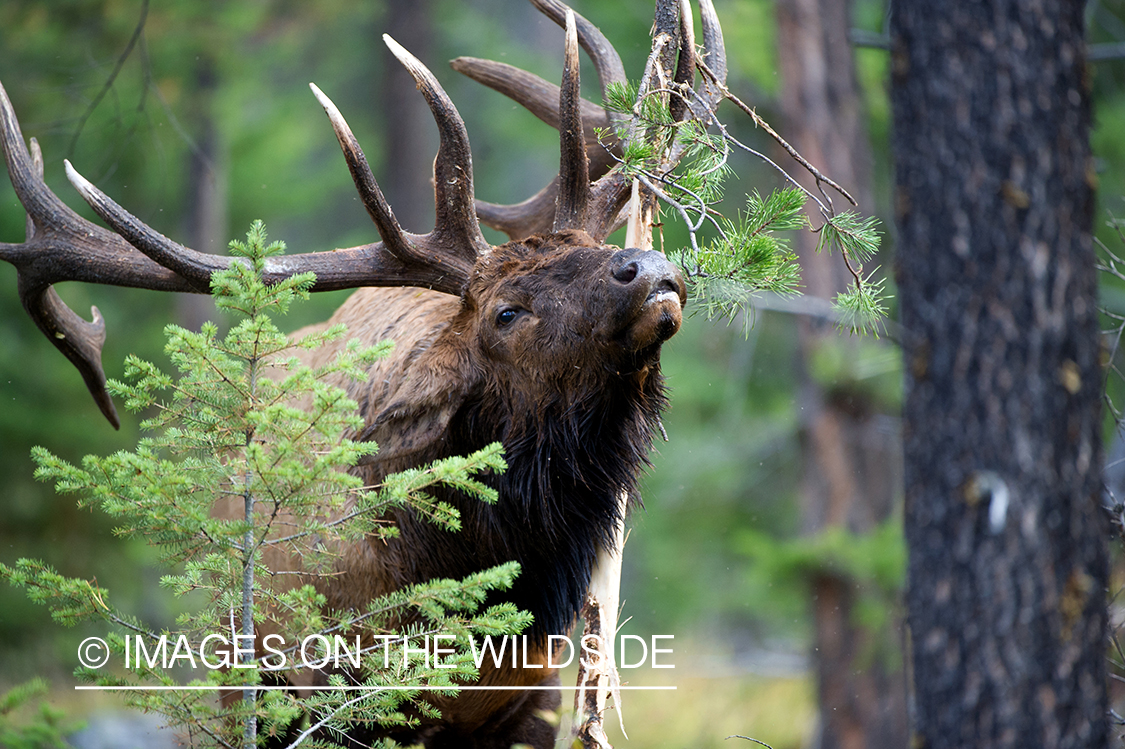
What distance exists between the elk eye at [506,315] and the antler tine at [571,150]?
483 millimetres

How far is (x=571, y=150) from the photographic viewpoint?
159 inches

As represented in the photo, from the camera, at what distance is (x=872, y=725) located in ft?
27.7

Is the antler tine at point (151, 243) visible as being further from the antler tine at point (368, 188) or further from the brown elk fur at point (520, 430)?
the brown elk fur at point (520, 430)

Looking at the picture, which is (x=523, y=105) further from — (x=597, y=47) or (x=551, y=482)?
(x=551, y=482)

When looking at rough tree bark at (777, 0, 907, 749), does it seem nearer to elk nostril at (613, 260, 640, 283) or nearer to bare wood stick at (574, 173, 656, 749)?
bare wood stick at (574, 173, 656, 749)

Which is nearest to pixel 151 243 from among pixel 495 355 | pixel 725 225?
pixel 495 355

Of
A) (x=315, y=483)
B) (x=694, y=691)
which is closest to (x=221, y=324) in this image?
(x=694, y=691)

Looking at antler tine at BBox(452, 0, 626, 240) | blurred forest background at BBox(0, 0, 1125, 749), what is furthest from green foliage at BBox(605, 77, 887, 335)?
blurred forest background at BBox(0, 0, 1125, 749)

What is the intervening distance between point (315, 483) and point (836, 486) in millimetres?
6680

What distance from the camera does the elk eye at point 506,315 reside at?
3.85m

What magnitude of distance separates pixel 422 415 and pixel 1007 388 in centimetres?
226

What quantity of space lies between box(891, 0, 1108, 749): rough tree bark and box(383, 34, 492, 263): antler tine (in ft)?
6.69

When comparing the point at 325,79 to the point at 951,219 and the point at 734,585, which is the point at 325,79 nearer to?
the point at 734,585

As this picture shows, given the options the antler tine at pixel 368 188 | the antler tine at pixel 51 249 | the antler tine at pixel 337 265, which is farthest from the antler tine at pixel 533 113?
the antler tine at pixel 51 249
